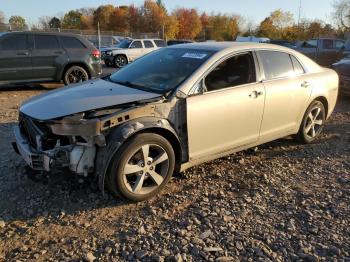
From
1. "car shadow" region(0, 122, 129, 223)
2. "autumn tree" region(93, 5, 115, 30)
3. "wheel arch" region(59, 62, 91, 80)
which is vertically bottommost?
"car shadow" region(0, 122, 129, 223)

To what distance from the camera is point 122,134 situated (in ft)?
12.1

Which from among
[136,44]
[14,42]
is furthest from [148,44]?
[14,42]

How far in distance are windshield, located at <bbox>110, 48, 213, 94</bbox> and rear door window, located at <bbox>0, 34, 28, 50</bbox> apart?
6.17 m

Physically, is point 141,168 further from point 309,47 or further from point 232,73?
point 309,47

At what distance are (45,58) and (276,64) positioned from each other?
7.36m

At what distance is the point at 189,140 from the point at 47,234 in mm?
1731

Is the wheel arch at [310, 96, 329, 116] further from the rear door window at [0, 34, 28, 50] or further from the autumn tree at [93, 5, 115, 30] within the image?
the autumn tree at [93, 5, 115, 30]

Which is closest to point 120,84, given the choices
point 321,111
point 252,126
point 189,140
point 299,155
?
point 189,140

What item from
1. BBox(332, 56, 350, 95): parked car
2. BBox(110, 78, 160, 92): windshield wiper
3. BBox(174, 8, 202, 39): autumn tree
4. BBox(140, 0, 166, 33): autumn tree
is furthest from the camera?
BBox(174, 8, 202, 39): autumn tree

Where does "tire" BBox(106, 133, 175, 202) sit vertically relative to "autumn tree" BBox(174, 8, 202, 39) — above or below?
below

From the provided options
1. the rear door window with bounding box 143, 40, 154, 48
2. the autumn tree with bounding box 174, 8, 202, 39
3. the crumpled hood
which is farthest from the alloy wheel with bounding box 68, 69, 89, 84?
the autumn tree with bounding box 174, 8, 202, 39

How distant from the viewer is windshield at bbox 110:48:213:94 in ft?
14.4

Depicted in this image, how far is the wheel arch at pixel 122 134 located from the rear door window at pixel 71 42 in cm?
789

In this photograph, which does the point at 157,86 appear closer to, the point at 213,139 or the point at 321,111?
the point at 213,139
